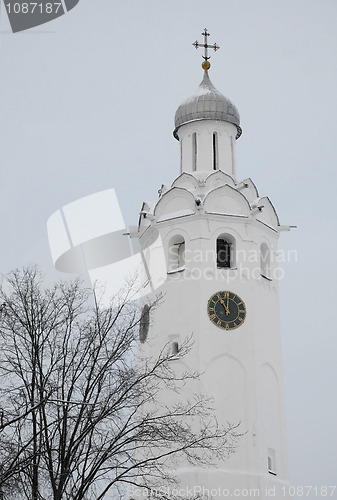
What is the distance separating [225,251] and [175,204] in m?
2.28

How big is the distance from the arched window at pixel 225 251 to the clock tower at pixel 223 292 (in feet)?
0.12

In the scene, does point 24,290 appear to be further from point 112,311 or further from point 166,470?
point 166,470

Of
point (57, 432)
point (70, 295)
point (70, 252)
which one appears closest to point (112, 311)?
point (70, 295)

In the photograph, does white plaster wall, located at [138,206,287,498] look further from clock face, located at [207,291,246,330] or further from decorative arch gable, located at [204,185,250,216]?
decorative arch gable, located at [204,185,250,216]

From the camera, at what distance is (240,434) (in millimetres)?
23500

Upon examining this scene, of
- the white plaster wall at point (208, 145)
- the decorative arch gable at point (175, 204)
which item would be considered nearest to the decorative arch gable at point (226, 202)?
the decorative arch gable at point (175, 204)

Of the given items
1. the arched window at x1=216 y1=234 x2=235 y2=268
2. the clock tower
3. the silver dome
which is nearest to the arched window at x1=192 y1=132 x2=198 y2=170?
the clock tower

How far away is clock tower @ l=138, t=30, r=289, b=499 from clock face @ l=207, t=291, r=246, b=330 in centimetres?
3

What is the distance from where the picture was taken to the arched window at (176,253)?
88.0 feet

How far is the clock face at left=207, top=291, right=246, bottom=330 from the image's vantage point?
2511cm

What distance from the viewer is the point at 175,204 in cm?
2727

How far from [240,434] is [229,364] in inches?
85.5

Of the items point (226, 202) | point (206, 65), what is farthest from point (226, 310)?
point (206, 65)

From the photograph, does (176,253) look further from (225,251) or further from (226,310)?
(226,310)
